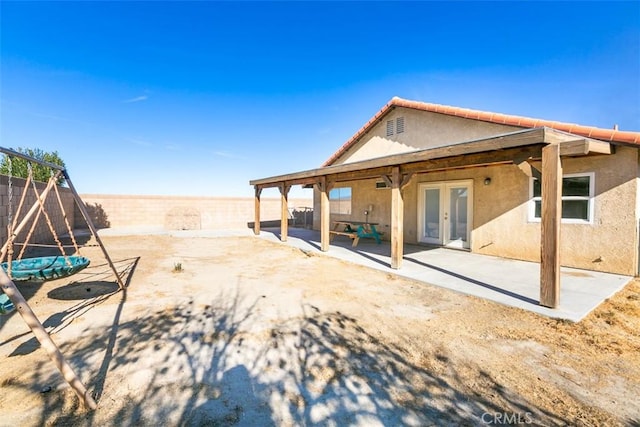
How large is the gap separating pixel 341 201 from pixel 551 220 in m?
9.80

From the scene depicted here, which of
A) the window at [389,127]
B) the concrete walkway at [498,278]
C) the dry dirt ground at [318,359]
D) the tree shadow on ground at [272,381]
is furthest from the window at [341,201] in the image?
the tree shadow on ground at [272,381]

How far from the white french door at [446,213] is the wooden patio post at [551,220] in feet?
14.5

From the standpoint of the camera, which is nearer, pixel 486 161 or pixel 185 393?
pixel 185 393

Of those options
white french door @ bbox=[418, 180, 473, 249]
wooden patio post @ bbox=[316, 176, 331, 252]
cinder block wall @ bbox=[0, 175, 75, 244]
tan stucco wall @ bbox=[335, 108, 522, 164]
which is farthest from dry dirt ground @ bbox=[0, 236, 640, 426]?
tan stucco wall @ bbox=[335, 108, 522, 164]

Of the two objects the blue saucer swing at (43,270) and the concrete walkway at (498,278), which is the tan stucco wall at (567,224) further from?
the blue saucer swing at (43,270)

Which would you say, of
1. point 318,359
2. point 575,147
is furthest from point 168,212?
point 575,147

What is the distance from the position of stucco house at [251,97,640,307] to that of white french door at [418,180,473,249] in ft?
0.10

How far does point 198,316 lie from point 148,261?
495cm

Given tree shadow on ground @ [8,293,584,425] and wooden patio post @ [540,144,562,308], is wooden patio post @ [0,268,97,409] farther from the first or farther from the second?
wooden patio post @ [540,144,562,308]

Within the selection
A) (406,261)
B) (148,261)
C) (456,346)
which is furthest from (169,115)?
(456,346)

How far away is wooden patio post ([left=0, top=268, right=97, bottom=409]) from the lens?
2.03 metres

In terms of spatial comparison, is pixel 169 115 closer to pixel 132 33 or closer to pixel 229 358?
pixel 132 33

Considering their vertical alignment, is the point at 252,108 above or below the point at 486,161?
above

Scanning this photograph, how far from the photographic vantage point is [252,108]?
60.4 feet
